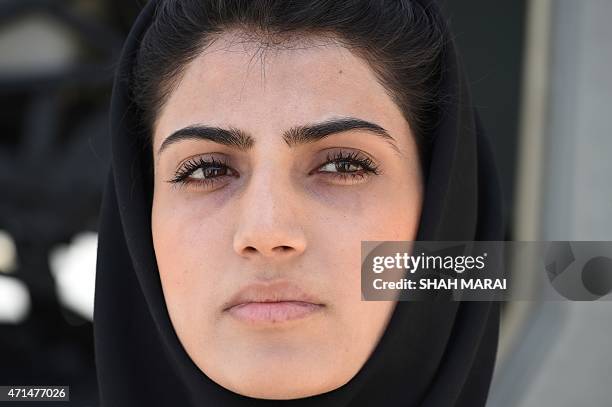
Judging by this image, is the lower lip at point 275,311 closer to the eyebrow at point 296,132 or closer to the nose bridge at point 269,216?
the nose bridge at point 269,216

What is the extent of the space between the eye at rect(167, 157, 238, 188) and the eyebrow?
46 millimetres

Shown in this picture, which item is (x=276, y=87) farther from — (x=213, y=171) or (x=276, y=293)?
(x=276, y=293)

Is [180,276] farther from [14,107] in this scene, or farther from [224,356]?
[14,107]

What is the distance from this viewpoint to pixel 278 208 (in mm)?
1211

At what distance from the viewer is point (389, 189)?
134 centimetres

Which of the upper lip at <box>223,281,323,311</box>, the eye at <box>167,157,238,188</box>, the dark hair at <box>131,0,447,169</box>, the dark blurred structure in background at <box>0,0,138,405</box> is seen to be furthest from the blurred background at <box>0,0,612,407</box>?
the upper lip at <box>223,281,323,311</box>

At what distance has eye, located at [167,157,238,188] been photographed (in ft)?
4.35

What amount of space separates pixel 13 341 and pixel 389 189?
12.0 ft

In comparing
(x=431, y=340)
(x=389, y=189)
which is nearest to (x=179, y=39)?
(x=389, y=189)

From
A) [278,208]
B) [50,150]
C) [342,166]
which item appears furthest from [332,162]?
[50,150]

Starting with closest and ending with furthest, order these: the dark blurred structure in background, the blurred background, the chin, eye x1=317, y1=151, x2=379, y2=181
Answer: the chin < eye x1=317, y1=151, x2=379, y2=181 < the blurred background < the dark blurred structure in background

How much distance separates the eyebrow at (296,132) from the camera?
126 cm

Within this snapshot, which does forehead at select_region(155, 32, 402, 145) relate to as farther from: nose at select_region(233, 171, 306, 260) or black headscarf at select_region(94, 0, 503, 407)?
black headscarf at select_region(94, 0, 503, 407)

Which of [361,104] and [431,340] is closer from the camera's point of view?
[361,104]
